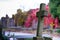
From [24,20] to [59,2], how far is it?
23.5 inches

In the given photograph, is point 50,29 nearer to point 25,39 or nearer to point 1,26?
point 25,39

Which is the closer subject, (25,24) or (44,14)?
(44,14)

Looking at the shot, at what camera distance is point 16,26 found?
308 cm

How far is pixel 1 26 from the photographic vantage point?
301 cm

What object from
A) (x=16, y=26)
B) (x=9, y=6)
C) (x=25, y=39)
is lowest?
(x=25, y=39)

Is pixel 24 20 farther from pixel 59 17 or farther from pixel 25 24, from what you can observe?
pixel 59 17

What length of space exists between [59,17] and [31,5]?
1.51ft

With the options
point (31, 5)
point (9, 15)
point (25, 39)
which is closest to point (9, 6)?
point (9, 15)

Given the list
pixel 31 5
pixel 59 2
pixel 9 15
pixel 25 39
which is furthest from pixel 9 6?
pixel 59 2

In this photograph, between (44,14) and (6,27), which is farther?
(6,27)

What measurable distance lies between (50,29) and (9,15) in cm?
64

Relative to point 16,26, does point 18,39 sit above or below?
below

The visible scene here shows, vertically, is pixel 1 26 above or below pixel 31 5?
below

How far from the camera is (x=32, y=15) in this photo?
3092mm
